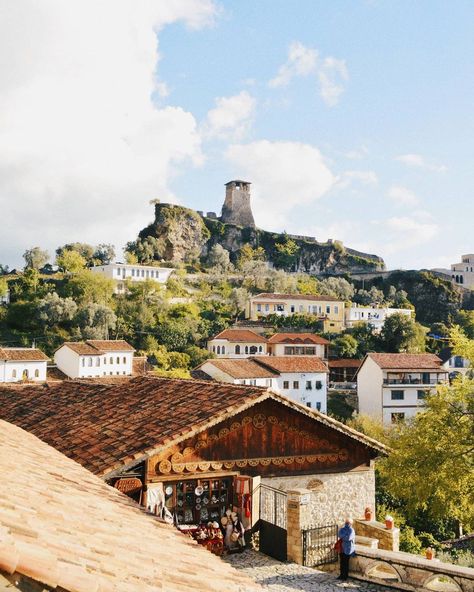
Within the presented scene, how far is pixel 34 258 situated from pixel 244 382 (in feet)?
202

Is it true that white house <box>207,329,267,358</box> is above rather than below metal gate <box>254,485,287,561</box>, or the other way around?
above

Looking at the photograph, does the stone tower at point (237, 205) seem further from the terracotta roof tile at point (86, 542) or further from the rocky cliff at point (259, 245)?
the terracotta roof tile at point (86, 542)

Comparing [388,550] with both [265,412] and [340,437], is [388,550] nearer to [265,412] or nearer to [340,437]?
[340,437]

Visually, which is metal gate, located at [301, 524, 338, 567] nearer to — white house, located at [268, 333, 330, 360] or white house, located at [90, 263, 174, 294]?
white house, located at [268, 333, 330, 360]

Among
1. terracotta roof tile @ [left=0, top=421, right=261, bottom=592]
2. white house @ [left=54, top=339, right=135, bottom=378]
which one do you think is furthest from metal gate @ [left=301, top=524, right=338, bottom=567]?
white house @ [left=54, top=339, right=135, bottom=378]

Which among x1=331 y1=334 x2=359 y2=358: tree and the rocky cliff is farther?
the rocky cliff

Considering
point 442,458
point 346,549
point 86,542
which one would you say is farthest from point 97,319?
point 86,542

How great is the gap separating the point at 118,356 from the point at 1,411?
45538 mm

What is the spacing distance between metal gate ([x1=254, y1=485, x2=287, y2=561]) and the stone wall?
31 centimetres

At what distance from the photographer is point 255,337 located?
2995 inches

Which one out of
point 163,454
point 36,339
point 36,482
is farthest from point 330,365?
point 36,482

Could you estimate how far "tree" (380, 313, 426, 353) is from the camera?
8456 centimetres

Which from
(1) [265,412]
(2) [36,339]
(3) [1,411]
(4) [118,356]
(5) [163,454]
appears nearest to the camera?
(5) [163,454]

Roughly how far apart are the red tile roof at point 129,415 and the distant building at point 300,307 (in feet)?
242
